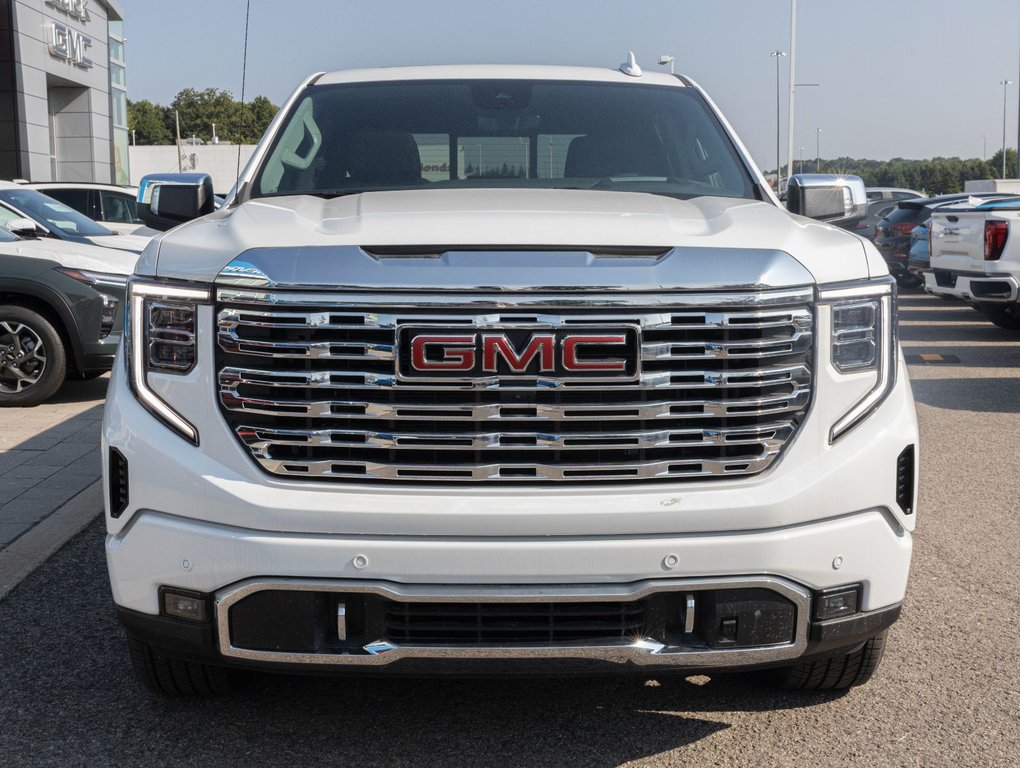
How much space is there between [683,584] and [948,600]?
2099 millimetres

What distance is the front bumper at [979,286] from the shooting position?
40.0 ft

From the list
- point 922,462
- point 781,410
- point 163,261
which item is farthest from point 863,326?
point 922,462

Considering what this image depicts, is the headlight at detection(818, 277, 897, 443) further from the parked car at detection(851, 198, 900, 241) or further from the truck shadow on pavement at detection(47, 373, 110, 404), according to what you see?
the parked car at detection(851, 198, 900, 241)

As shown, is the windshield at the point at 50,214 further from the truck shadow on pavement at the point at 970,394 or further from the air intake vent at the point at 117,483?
the air intake vent at the point at 117,483

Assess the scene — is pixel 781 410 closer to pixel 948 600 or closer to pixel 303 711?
pixel 303 711

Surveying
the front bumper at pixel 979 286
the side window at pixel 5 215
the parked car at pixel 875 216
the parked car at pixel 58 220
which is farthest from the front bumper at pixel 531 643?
the parked car at pixel 875 216

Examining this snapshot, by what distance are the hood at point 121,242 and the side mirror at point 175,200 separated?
6538 millimetres

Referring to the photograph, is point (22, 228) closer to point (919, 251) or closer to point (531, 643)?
point (531, 643)

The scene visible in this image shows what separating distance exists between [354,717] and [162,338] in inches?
49.5

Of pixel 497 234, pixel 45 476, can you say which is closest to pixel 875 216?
pixel 45 476

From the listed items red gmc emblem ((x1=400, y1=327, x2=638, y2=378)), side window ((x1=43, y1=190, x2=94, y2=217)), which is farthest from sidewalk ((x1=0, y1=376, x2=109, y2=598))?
side window ((x1=43, y1=190, x2=94, y2=217))

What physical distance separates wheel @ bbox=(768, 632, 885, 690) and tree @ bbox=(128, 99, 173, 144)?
13599cm

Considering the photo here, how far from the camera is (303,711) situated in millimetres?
3650

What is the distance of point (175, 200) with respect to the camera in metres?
4.41
